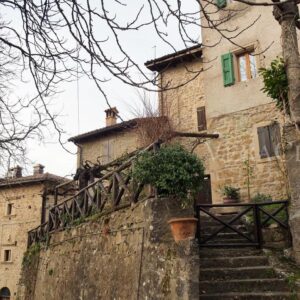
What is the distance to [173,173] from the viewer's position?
22.0 feet

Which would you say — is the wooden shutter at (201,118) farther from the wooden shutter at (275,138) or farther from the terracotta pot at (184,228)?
the terracotta pot at (184,228)

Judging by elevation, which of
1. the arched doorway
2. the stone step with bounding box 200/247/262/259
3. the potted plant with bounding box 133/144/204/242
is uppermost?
the potted plant with bounding box 133/144/204/242

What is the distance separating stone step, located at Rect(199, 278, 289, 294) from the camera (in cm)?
620

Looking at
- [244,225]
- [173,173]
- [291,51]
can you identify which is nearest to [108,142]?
[244,225]

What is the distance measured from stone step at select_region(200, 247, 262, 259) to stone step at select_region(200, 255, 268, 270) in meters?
0.21

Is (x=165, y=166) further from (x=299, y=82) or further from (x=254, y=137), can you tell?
(x=254, y=137)

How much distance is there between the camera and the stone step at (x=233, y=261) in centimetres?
687

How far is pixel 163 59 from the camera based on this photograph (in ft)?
50.9

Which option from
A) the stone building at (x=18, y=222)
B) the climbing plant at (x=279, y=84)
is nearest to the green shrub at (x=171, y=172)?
the climbing plant at (x=279, y=84)

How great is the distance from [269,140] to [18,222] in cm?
1759

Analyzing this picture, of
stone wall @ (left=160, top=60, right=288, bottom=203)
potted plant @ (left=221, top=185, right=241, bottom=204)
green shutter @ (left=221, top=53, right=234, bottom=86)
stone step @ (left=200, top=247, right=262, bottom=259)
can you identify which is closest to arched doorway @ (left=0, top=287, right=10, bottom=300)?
stone wall @ (left=160, top=60, right=288, bottom=203)

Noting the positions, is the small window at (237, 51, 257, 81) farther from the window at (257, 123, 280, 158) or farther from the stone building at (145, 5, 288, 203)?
the window at (257, 123, 280, 158)

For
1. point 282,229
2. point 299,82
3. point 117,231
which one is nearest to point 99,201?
point 117,231

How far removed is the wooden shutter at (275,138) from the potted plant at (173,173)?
5.75 meters
